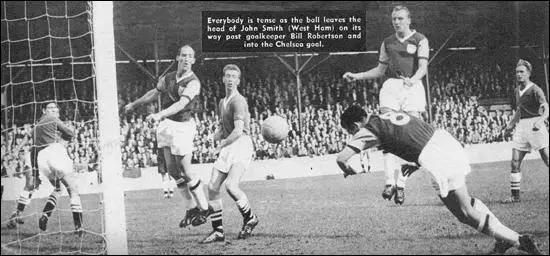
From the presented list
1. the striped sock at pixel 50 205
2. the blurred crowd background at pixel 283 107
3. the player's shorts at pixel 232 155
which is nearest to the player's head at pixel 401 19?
the blurred crowd background at pixel 283 107

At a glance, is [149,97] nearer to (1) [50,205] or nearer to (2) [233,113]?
(2) [233,113]

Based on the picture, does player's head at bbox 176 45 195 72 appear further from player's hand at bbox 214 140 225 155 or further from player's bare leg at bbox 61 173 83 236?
player's bare leg at bbox 61 173 83 236

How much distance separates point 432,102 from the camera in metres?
5.49

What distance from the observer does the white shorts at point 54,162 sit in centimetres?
514

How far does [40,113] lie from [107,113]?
113 centimetres

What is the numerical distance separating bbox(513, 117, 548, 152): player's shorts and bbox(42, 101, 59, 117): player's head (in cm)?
448

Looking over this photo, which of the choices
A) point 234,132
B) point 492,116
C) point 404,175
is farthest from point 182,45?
point 492,116

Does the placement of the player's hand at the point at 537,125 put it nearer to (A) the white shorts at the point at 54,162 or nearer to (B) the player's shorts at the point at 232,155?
(B) the player's shorts at the point at 232,155

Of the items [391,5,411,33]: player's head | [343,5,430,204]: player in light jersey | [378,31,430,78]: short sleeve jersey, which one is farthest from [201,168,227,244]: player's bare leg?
[391,5,411,33]: player's head

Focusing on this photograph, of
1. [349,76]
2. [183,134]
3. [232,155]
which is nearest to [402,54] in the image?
[349,76]

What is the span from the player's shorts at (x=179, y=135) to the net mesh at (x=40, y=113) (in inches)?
24.3

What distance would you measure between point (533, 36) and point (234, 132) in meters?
3.14

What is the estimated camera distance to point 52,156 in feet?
17.0

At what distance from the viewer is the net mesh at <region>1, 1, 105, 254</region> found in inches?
193
